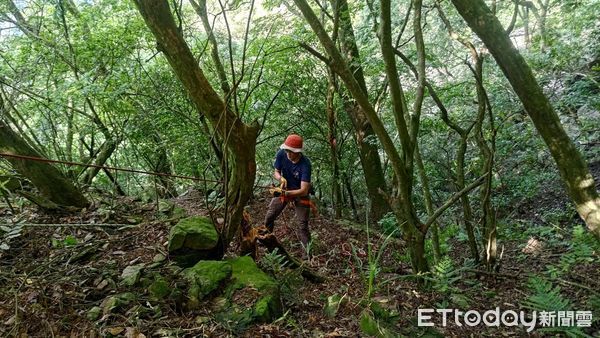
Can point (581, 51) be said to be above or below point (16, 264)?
above

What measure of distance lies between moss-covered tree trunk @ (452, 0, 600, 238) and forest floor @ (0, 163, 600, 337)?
976 millimetres

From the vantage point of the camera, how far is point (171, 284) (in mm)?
3213

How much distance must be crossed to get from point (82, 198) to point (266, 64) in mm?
3778

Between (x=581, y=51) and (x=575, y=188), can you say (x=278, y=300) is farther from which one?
(x=581, y=51)

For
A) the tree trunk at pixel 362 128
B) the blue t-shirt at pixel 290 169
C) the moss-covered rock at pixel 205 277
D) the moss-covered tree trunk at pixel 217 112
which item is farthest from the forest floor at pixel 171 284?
the tree trunk at pixel 362 128

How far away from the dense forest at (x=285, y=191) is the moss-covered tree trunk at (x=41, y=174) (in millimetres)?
18

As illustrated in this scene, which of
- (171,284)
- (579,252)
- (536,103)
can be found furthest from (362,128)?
(171,284)

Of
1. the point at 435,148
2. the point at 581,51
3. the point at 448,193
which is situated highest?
the point at 581,51

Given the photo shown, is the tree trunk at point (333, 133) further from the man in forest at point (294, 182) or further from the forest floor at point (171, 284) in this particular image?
the forest floor at point (171, 284)

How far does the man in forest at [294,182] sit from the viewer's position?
17.6 ft

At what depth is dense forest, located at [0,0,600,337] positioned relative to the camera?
312 centimetres

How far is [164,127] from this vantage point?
7.61m

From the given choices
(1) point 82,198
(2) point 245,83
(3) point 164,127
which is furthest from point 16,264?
(2) point 245,83

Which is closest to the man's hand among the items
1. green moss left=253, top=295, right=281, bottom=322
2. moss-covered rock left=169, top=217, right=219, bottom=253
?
moss-covered rock left=169, top=217, right=219, bottom=253
